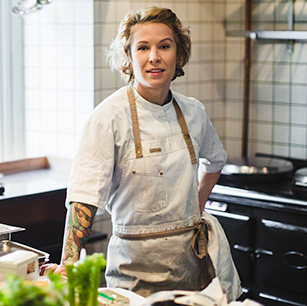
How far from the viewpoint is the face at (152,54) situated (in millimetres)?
2160

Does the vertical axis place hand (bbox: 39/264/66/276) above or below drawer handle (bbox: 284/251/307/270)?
above

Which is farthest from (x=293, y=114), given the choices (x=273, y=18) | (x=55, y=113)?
(x=55, y=113)

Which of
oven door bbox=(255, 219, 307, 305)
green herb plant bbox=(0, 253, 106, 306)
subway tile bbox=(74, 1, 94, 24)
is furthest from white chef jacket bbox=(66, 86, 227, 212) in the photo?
subway tile bbox=(74, 1, 94, 24)

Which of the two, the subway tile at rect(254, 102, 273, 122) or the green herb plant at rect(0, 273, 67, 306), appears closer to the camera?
the green herb plant at rect(0, 273, 67, 306)

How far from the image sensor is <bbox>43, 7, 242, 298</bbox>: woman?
2.16 metres

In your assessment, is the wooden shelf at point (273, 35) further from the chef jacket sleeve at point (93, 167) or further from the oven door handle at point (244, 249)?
the chef jacket sleeve at point (93, 167)

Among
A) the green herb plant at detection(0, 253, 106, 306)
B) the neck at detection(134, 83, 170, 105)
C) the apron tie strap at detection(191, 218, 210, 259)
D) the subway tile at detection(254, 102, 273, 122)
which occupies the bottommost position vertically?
the apron tie strap at detection(191, 218, 210, 259)

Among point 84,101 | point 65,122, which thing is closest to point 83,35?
point 84,101

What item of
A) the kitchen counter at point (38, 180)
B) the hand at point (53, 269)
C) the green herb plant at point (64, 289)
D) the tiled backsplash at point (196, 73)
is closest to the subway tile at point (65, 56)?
the tiled backsplash at point (196, 73)

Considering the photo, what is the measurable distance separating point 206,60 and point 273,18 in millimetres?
465

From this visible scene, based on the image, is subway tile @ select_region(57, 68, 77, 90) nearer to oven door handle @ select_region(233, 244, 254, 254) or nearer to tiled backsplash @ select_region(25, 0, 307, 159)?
tiled backsplash @ select_region(25, 0, 307, 159)

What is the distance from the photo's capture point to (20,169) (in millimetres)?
3334

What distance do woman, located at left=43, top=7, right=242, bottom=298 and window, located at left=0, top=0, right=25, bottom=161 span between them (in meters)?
1.28

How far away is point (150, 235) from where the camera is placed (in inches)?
85.5
